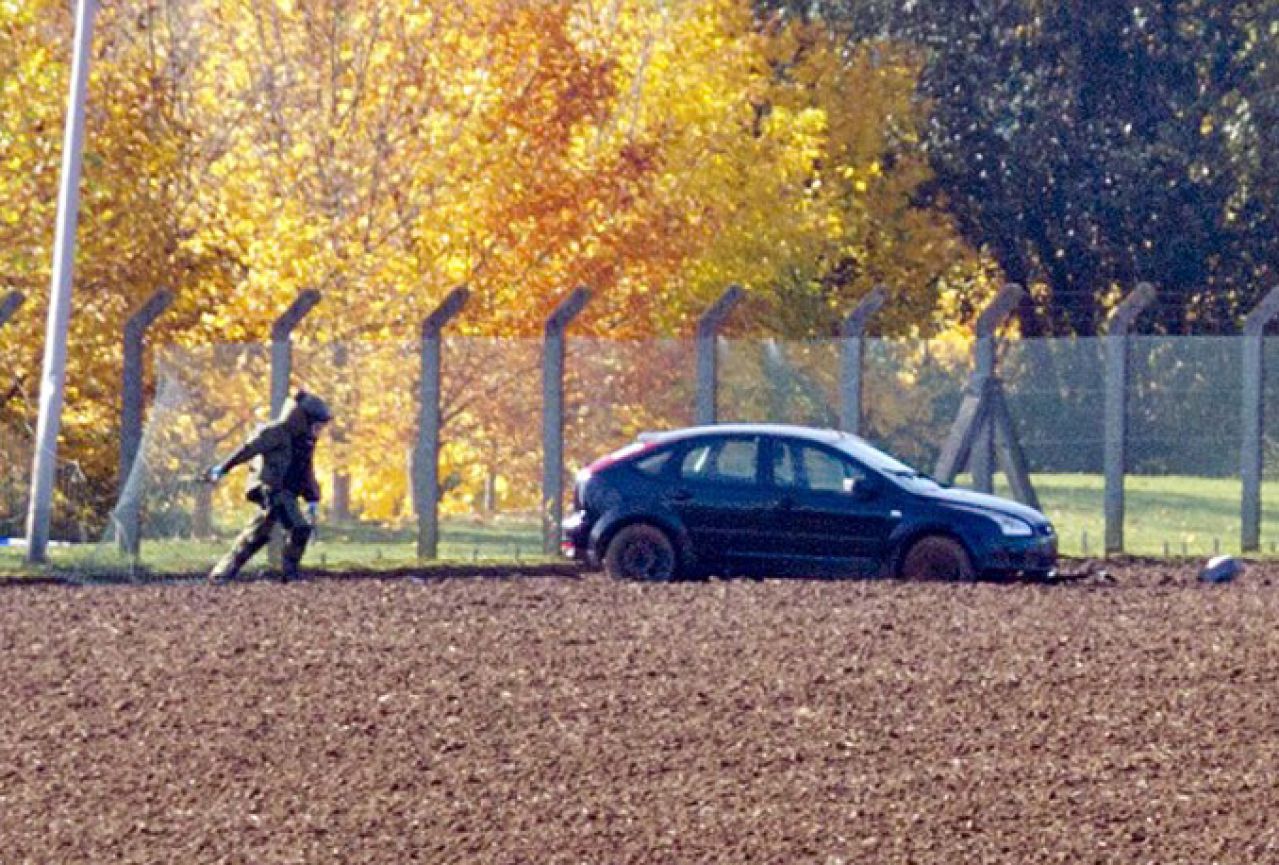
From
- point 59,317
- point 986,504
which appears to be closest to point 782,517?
point 986,504

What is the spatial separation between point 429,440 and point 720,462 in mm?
3609

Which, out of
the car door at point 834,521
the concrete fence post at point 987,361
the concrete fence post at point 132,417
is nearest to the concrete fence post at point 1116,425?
the concrete fence post at point 987,361

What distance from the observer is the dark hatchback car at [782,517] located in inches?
879

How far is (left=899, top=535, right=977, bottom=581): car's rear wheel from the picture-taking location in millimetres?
22250

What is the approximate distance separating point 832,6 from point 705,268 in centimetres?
1674

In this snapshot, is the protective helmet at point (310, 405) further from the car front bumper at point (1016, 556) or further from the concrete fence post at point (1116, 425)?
the concrete fence post at point (1116, 425)

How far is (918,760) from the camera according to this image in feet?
42.6

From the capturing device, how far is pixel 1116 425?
2692cm

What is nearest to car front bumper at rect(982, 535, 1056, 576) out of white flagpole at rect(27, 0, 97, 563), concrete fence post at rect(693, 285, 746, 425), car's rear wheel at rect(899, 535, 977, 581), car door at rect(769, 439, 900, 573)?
car's rear wheel at rect(899, 535, 977, 581)

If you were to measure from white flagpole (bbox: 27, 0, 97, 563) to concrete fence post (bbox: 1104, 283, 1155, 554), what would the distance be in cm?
883

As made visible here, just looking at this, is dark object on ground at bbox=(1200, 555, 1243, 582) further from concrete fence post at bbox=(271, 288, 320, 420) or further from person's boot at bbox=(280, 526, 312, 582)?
concrete fence post at bbox=(271, 288, 320, 420)

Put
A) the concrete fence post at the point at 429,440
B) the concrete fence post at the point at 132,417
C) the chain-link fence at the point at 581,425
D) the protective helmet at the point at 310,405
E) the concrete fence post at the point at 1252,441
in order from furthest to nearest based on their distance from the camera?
the concrete fence post at the point at 1252,441 < the chain-link fence at the point at 581,425 < the concrete fence post at the point at 429,440 < the concrete fence post at the point at 132,417 < the protective helmet at the point at 310,405

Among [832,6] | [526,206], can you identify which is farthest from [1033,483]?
[832,6]

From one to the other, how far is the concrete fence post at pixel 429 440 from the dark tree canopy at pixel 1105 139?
29.4 meters
